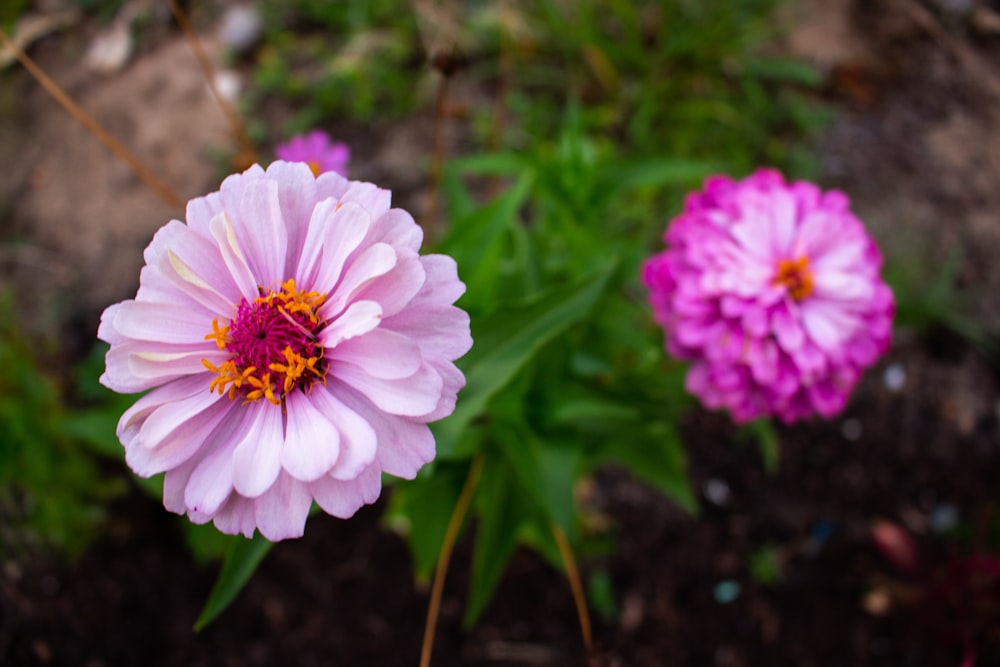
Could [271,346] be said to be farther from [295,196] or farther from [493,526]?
[493,526]

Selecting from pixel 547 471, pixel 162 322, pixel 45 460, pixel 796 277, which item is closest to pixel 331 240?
pixel 162 322

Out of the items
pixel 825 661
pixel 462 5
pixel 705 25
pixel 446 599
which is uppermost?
pixel 462 5

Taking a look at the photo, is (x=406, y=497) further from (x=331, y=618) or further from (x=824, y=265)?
(x=824, y=265)

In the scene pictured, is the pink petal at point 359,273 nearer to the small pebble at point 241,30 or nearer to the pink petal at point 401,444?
the pink petal at point 401,444

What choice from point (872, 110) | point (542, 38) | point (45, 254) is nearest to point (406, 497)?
point (45, 254)

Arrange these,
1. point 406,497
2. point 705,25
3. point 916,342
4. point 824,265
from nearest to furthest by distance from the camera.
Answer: point 824,265
point 406,497
point 916,342
point 705,25
